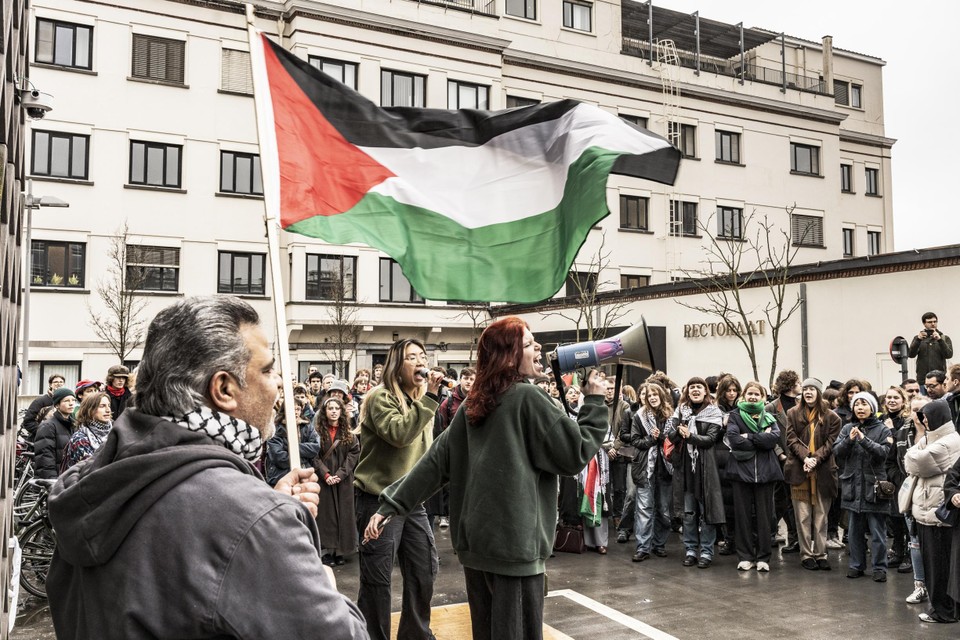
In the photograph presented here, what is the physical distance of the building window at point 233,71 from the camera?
2839 cm

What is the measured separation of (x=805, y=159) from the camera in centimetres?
3950

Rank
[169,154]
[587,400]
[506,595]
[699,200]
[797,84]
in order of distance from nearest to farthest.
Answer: [506,595], [587,400], [169,154], [699,200], [797,84]

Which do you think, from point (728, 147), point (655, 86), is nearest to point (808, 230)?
point (728, 147)

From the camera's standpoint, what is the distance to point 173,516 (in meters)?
1.82

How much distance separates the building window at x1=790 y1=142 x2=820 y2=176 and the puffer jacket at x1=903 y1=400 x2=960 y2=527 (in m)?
33.6

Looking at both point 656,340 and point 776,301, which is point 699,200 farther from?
point 776,301

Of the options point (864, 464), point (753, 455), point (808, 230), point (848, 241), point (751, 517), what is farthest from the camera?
point (848, 241)

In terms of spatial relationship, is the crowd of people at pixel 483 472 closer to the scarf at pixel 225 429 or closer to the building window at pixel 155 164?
the scarf at pixel 225 429

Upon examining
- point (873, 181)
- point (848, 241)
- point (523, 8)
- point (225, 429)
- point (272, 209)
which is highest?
point (523, 8)

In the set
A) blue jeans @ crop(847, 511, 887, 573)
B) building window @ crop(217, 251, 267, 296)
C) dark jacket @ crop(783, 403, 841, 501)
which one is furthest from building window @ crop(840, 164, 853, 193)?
blue jeans @ crop(847, 511, 887, 573)

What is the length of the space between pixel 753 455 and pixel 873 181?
3806 cm

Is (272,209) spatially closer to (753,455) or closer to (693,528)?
(753,455)

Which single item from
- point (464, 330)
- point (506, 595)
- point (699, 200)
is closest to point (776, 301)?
point (464, 330)

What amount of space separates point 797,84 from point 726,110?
6.29m
